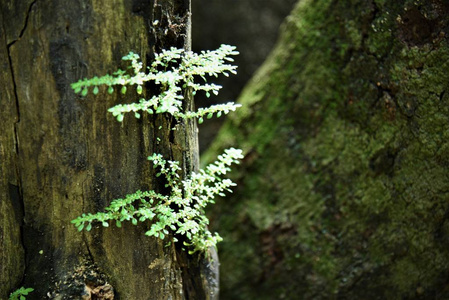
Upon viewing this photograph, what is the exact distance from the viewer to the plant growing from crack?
190 cm

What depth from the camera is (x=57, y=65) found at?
1.93 metres

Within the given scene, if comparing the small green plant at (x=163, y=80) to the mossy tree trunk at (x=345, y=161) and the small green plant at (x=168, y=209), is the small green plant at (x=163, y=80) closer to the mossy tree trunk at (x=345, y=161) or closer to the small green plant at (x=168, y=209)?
the small green plant at (x=168, y=209)

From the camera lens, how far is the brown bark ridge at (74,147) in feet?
6.28

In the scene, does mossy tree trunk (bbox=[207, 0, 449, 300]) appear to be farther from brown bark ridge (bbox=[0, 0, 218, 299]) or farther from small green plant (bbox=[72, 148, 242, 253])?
brown bark ridge (bbox=[0, 0, 218, 299])

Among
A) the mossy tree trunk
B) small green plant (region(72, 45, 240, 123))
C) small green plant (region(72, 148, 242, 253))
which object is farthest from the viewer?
the mossy tree trunk

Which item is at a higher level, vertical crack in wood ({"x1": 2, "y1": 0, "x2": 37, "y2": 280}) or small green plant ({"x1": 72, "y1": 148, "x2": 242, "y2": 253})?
vertical crack in wood ({"x1": 2, "y1": 0, "x2": 37, "y2": 280})

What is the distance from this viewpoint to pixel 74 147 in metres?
2.01

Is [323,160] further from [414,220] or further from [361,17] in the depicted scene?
[361,17]

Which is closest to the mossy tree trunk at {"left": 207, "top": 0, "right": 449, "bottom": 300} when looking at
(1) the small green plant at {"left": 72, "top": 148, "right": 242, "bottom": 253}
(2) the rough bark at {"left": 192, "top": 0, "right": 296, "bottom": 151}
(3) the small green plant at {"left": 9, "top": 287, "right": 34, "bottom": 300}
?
(1) the small green plant at {"left": 72, "top": 148, "right": 242, "bottom": 253}

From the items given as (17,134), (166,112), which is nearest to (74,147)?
(17,134)

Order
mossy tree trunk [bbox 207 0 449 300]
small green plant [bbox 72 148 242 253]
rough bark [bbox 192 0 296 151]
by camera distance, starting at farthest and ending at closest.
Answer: rough bark [bbox 192 0 296 151], mossy tree trunk [bbox 207 0 449 300], small green plant [bbox 72 148 242 253]

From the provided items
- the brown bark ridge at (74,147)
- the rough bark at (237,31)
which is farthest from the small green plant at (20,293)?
→ the rough bark at (237,31)

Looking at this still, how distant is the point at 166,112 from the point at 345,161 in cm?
145

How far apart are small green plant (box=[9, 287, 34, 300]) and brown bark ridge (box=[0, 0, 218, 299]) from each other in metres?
0.04
